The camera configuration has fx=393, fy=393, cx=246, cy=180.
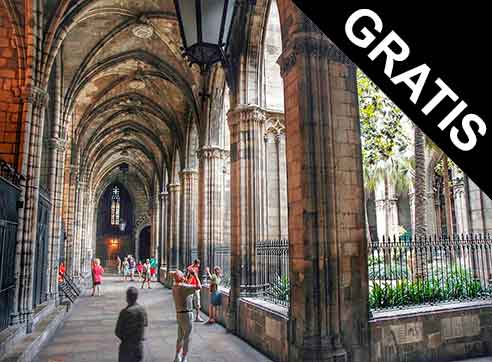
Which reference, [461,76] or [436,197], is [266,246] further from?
[436,197]

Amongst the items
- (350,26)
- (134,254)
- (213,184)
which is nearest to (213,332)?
(213,184)

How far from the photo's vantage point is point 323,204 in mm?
6000

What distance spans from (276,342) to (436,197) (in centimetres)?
2419

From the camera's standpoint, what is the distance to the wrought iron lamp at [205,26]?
438cm

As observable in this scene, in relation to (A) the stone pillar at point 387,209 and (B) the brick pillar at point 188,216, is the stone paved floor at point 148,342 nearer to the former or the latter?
(B) the brick pillar at point 188,216

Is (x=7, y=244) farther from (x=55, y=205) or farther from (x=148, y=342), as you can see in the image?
(x=55, y=205)

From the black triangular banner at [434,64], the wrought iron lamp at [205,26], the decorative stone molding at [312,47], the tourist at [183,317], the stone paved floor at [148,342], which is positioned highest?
the decorative stone molding at [312,47]

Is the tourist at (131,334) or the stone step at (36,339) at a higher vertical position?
the tourist at (131,334)

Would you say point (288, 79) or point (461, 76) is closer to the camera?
point (461, 76)

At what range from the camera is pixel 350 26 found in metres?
1.11

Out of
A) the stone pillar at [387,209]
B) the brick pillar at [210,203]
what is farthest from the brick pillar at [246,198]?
the stone pillar at [387,209]

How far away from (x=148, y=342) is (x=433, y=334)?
5.53 m

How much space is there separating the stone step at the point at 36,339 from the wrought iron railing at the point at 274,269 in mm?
4631

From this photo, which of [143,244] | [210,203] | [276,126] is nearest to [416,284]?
[276,126]
